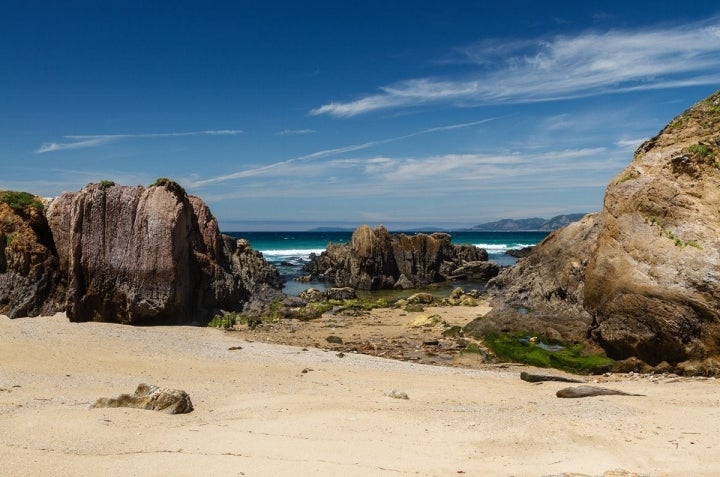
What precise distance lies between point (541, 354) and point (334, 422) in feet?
35.6

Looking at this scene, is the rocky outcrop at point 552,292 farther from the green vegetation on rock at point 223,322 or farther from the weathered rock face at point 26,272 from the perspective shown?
the weathered rock face at point 26,272

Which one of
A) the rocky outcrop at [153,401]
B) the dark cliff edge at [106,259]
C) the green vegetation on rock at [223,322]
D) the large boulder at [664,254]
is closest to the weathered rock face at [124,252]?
the dark cliff edge at [106,259]

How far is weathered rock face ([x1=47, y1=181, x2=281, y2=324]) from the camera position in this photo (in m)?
22.6

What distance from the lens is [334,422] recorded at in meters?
9.85

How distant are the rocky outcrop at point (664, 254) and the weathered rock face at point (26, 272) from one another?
20.4 m

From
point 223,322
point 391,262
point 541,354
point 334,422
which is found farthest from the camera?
point 391,262

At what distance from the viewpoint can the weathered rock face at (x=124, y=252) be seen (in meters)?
22.6

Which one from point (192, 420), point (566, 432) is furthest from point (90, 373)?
point (566, 432)

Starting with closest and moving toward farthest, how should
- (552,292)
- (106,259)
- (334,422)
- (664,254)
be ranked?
→ 1. (334,422)
2. (664,254)
3. (106,259)
4. (552,292)

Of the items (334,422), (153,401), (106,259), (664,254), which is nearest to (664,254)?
(664,254)

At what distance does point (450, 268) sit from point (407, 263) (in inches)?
206

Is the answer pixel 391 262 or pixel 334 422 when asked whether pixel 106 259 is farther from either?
pixel 391 262

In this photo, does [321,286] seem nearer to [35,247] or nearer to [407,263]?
[407,263]

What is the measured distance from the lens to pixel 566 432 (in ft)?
30.9
